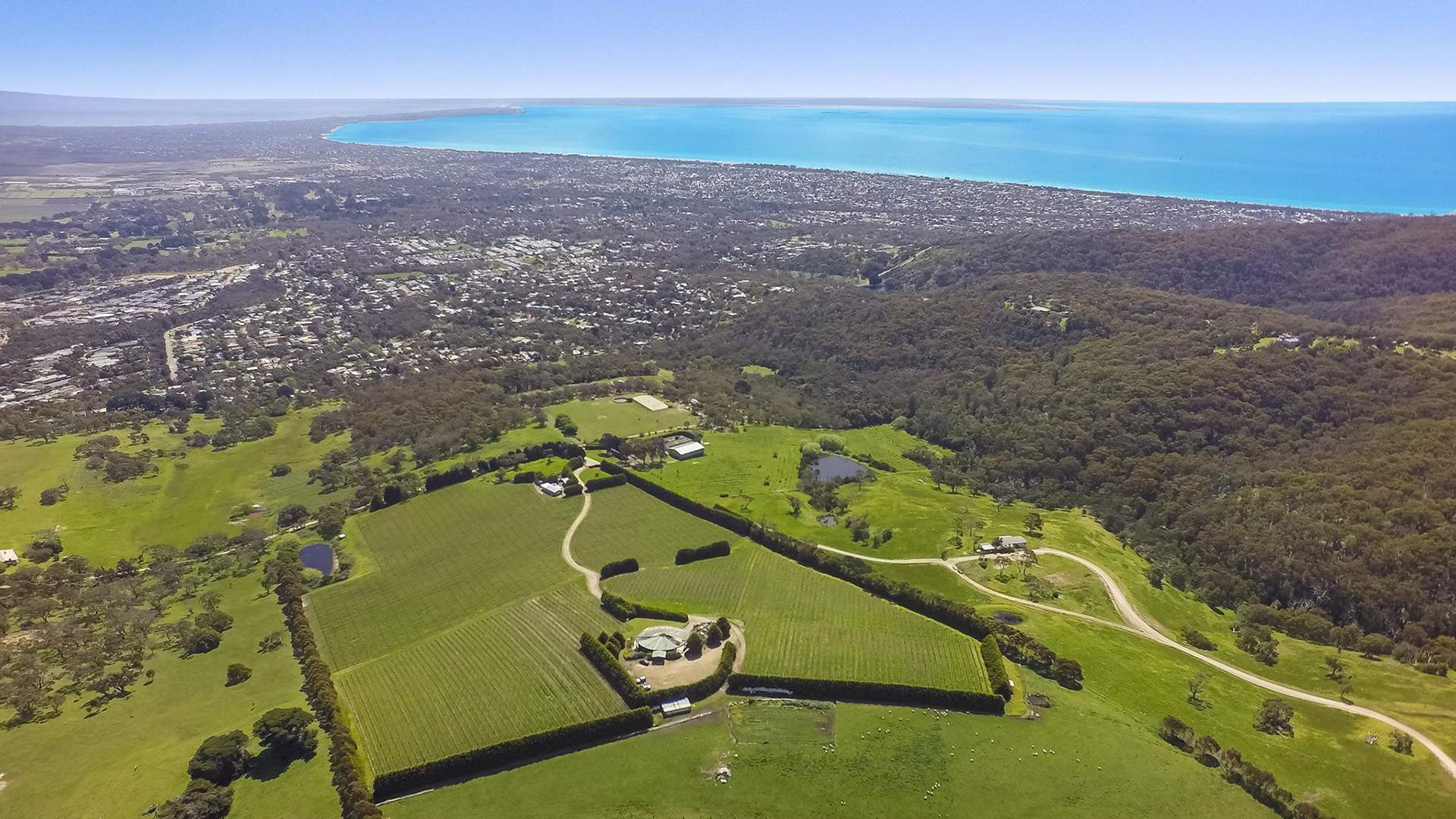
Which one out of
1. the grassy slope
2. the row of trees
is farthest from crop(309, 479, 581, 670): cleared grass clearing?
the row of trees

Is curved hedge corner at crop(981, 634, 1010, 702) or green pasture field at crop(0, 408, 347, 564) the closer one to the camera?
curved hedge corner at crop(981, 634, 1010, 702)

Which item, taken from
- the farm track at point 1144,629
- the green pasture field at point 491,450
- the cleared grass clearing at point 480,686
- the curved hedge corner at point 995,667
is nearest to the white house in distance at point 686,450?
the green pasture field at point 491,450

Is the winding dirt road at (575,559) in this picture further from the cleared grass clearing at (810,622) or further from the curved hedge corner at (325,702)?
the curved hedge corner at (325,702)

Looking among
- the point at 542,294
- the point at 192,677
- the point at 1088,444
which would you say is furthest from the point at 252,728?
the point at 542,294

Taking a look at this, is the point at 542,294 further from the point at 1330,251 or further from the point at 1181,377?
the point at 1330,251

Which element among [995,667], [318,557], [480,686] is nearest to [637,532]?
[480,686]

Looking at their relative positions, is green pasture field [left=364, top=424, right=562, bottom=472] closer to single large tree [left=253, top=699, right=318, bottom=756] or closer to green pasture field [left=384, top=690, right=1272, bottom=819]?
single large tree [left=253, top=699, right=318, bottom=756]
